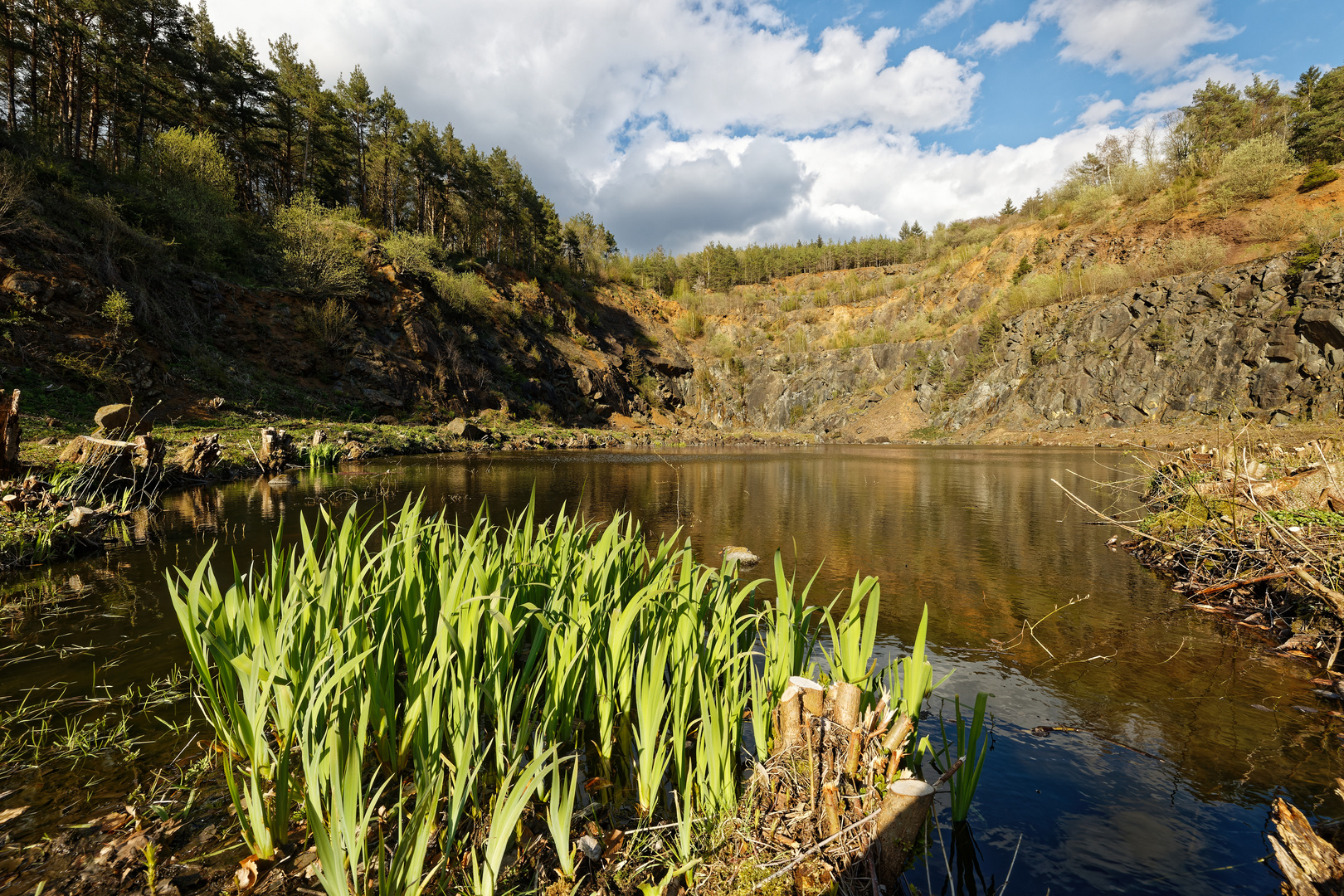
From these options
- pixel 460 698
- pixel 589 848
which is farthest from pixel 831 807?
pixel 460 698

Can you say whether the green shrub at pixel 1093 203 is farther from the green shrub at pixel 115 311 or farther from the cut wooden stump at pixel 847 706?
the green shrub at pixel 115 311

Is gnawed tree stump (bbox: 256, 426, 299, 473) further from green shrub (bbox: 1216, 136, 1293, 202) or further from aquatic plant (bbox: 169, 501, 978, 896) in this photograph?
green shrub (bbox: 1216, 136, 1293, 202)

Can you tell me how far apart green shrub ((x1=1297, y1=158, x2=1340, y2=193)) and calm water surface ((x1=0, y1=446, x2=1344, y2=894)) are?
175 ft

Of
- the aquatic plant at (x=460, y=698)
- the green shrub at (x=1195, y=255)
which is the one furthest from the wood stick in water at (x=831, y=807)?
the green shrub at (x=1195, y=255)

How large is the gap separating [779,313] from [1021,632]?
7815 cm

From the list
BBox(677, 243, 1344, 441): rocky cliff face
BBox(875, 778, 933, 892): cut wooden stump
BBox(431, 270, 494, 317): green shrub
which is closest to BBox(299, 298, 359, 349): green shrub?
BBox(431, 270, 494, 317): green shrub

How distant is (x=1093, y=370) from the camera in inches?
1748

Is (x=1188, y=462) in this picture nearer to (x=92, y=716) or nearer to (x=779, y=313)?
(x=92, y=716)

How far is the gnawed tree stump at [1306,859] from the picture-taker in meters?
2.12

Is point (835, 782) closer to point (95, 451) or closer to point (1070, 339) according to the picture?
point (95, 451)

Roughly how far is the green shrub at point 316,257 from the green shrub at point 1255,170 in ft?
221

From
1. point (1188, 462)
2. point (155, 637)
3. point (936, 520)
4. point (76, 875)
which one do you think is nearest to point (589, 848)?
point (76, 875)

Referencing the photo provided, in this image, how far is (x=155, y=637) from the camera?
4605 mm

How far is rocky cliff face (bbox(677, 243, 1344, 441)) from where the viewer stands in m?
33.6
